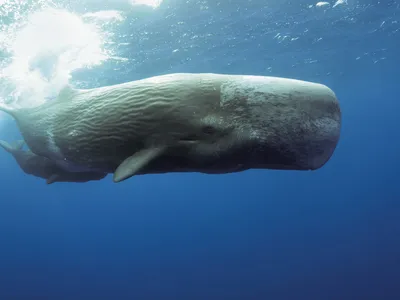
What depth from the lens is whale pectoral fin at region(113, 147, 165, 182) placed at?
2.82 metres

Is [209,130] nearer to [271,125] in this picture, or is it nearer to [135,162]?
[271,125]

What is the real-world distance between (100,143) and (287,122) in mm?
1911

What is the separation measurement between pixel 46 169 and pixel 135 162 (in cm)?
365

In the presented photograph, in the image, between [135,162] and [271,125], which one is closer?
[271,125]

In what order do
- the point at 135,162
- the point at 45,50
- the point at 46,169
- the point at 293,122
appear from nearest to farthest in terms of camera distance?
1. the point at 293,122
2. the point at 135,162
3. the point at 46,169
4. the point at 45,50

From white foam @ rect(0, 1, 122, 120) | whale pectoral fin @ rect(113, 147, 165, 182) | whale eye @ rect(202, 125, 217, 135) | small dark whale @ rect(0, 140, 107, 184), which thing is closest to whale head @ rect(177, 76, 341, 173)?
whale eye @ rect(202, 125, 217, 135)

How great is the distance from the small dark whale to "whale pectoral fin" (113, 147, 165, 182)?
2.29m

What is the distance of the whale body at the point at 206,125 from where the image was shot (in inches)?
108

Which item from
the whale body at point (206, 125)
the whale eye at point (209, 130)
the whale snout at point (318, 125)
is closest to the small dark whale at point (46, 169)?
the whale body at point (206, 125)

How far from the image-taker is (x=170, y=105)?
310cm

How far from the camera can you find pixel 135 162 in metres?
2.96

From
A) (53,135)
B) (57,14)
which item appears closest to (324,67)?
(57,14)

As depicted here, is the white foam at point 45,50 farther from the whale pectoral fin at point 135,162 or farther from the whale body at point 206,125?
the whale pectoral fin at point 135,162

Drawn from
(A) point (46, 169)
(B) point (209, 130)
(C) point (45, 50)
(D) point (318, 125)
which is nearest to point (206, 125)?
(B) point (209, 130)
